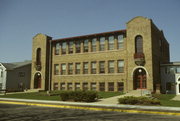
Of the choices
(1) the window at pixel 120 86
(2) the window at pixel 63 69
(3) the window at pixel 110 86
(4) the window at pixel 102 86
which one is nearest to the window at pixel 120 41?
(1) the window at pixel 120 86

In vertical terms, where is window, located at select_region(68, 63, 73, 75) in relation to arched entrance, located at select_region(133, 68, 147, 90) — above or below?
above

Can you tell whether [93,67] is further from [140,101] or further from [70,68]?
[140,101]

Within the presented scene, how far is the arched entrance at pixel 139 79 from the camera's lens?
100 ft

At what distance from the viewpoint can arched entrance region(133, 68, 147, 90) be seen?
30.5 m

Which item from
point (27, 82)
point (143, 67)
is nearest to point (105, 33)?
point (143, 67)

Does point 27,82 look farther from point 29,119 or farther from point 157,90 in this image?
point 29,119

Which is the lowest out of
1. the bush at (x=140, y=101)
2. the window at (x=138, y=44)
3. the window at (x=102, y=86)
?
the bush at (x=140, y=101)

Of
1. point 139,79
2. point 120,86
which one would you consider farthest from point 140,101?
point 120,86

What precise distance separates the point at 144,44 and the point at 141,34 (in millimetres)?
1861

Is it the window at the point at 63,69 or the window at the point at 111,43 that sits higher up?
the window at the point at 111,43

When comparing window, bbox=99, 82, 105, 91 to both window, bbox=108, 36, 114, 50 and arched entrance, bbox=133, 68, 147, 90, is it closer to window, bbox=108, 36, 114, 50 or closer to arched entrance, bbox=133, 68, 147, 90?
arched entrance, bbox=133, 68, 147, 90

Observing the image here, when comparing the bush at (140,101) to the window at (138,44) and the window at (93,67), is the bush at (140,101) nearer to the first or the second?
the window at (138,44)

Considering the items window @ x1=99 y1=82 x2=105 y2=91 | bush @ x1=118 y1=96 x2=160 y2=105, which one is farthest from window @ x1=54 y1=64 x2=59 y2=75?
bush @ x1=118 y1=96 x2=160 y2=105

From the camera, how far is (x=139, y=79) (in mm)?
31047
